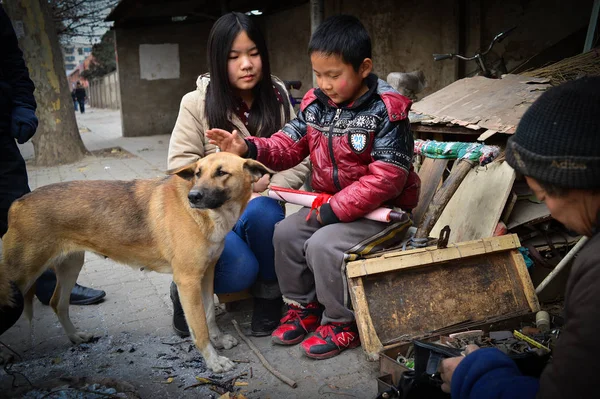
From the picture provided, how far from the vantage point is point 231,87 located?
3764 mm

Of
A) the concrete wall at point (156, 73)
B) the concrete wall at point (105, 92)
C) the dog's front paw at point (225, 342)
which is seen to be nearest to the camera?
the dog's front paw at point (225, 342)

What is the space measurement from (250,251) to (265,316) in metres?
0.48

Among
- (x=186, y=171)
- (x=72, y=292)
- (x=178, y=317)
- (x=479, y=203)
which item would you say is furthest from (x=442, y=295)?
(x=72, y=292)

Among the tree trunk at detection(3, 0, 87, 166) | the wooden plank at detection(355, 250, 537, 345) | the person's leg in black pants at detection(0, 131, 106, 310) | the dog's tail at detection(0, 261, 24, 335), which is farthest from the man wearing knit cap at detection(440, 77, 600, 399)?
the tree trunk at detection(3, 0, 87, 166)

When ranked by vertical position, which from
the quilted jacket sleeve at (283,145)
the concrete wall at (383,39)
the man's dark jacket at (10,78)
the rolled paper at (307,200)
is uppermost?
the concrete wall at (383,39)

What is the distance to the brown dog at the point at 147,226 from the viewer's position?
128 inches

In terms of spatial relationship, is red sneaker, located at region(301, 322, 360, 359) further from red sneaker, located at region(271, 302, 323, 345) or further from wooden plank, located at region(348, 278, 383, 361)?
wooden plank, located at region(348, 278, 383, 361)

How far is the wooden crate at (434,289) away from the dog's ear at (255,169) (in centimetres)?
77

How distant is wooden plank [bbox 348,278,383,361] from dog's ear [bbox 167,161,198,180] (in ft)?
3.81

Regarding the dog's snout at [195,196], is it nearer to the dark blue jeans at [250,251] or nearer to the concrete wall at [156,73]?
the dark blue jeans at [250,251]

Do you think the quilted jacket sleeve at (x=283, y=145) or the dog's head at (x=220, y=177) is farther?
the quilted jacket sleeve at (x=283, y=145)

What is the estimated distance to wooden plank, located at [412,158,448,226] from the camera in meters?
4.24

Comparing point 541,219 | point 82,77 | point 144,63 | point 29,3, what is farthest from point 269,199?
point 82,77

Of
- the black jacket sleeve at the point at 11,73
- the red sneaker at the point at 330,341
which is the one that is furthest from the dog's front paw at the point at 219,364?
the black jacket sleeve at the point at 11,73
